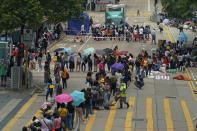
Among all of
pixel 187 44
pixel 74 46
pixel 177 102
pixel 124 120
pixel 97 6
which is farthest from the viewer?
pixel 97 6

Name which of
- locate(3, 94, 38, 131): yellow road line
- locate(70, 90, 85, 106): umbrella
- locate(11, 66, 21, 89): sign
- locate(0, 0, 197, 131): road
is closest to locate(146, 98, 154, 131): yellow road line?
locate(0, 0, 197, 131): road

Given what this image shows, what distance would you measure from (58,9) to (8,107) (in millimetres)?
7514

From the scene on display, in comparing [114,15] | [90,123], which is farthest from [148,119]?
[114,15]

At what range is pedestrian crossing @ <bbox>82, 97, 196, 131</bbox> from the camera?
23.8 metres

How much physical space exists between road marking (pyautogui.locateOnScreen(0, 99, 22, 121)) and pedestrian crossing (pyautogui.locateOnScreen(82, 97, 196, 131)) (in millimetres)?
4657

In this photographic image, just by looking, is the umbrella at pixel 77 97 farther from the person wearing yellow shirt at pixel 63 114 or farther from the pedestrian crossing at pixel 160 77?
the pedestrian crossing at pixel 160 77

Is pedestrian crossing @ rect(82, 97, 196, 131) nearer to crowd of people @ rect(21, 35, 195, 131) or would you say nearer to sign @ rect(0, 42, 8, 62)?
crowd of people @ rect(21, 35, 195, 131)

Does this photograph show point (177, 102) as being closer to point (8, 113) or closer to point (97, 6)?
point (8, 113)

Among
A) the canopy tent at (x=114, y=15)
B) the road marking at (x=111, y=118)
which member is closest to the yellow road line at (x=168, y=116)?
the road marking at (x=111, y=118)

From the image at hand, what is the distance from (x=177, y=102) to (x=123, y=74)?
160 inches

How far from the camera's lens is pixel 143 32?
179 feet

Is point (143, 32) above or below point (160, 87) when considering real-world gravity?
above

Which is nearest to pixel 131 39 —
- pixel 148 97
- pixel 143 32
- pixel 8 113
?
pixel 143 32

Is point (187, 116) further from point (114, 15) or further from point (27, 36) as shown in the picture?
point (114, 15)
